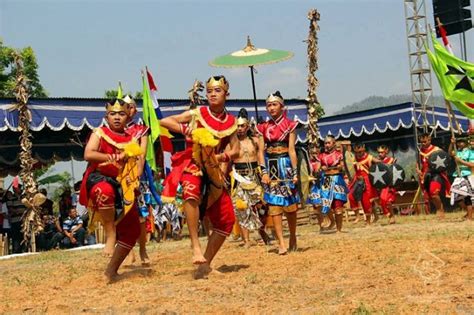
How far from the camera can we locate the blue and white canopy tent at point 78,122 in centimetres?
1500

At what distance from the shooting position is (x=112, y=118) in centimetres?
709

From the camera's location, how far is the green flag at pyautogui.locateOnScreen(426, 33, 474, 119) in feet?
44.9

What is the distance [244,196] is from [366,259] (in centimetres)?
386

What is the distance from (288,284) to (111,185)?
6.69 ft

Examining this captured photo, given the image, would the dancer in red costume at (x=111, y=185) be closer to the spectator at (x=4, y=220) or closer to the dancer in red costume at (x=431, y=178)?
the dancer in red costume at (x=431, y=178)

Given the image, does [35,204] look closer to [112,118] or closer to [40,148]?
[40,148]

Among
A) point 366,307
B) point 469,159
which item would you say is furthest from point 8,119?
point 366,307

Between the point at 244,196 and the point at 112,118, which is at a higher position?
the point at 112,118

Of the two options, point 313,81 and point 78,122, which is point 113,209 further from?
point 313,81

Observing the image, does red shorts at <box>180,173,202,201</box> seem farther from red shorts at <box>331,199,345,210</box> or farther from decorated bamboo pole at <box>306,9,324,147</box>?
decorated bamboo pole at <box>306,9,324,147</box>

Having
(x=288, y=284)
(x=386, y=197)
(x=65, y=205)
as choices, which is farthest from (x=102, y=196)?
(x=65, y=205)

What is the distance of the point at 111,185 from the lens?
692 centimetres

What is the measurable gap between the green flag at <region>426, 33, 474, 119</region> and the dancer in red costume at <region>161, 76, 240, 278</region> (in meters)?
7.88

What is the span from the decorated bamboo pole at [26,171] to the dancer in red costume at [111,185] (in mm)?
8132
